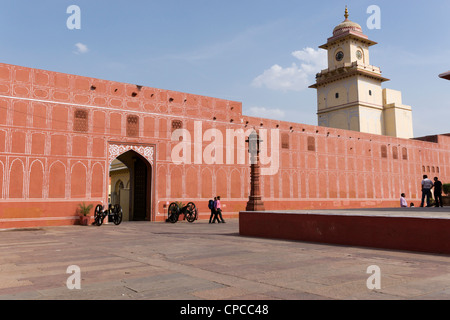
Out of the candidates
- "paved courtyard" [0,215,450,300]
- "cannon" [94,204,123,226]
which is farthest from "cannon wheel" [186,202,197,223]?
"paved courtyard" [0,215,450,300]

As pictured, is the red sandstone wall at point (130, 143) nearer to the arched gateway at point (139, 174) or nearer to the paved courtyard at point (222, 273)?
the arched gateway at point (139, 174)

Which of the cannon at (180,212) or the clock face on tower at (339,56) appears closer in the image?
the cannon at (180,212)

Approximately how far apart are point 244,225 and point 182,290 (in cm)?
735

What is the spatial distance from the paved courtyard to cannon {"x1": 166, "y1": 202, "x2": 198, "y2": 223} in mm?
9889

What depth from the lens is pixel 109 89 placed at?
18.0 meters

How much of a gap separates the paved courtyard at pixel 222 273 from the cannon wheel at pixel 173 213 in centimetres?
982

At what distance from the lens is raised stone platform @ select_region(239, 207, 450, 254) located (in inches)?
276

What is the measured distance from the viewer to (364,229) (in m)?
8.14

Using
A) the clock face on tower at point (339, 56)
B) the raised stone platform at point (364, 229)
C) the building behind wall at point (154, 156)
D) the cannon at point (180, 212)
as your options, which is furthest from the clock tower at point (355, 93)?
the raised stone platform at point (364, 229)

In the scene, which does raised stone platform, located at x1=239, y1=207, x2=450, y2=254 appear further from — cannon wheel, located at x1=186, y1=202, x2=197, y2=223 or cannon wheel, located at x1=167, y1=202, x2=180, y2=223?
cannon wheel, located at x1=186, y1=202, x2=197, y2=223

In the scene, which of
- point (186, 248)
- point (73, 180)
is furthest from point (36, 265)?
point (73, 180)

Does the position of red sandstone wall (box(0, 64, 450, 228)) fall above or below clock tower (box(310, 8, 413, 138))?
below

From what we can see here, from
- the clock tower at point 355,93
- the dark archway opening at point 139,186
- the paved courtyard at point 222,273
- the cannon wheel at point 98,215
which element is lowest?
the paved courtyard at point 222,273

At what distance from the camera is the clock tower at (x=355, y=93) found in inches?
1473
